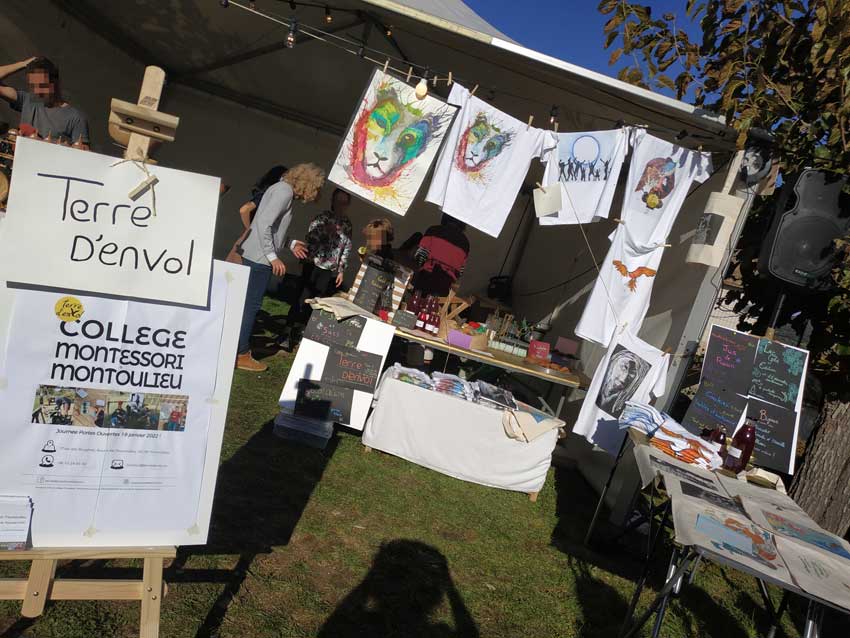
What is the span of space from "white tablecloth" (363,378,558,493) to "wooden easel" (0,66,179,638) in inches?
85.3

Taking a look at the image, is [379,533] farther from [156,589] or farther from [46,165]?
[46,165]

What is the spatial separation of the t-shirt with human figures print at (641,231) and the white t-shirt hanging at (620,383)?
0.19 m

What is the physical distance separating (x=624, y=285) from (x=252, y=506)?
9.48ft

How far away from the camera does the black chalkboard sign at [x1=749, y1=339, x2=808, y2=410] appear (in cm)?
321

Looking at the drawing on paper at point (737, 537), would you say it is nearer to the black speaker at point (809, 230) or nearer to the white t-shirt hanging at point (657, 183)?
the black speaker at point (809, 230)

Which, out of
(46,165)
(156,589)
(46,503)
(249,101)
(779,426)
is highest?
(249,101)

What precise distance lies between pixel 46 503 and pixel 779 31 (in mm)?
4801

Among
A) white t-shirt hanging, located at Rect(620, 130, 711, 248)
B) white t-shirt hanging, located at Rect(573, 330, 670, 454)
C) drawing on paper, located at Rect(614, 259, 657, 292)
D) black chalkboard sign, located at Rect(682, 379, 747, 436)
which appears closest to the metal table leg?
black chalkboard sign, located at Rect(682, 379, 747, 436)

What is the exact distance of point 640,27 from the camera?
13.1ft

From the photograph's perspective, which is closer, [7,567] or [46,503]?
[46,503]

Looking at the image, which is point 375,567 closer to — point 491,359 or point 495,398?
point 495,398

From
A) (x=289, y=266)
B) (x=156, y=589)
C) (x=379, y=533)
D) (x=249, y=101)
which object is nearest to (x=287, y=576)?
(x=379, y=533)

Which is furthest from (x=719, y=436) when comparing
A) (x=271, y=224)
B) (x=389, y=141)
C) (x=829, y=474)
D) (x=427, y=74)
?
(x=271, y=224)

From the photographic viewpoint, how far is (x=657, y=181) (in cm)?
383
